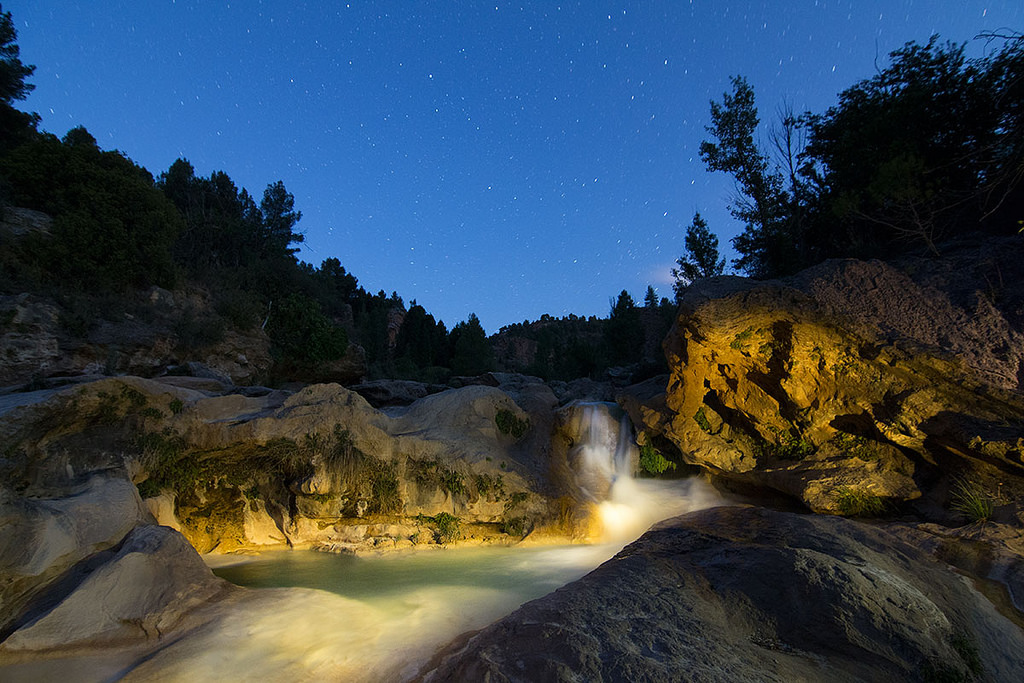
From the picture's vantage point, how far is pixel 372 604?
24.0ft

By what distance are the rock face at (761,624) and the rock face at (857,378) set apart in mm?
3172

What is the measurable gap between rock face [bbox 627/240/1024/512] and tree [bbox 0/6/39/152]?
31699 millimetres

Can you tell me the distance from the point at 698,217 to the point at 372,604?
105 ft

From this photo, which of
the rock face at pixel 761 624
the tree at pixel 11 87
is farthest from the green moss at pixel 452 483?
the tree at pixel 11 87

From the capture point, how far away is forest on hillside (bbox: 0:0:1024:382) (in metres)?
12.5

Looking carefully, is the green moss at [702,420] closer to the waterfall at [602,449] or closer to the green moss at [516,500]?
the waterfall at [602,449]

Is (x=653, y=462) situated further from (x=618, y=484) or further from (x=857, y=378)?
(x=857, y=378)

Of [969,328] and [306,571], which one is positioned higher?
[969,328]

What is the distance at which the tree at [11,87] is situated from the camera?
853 inches

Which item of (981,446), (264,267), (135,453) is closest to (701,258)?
(981,446)

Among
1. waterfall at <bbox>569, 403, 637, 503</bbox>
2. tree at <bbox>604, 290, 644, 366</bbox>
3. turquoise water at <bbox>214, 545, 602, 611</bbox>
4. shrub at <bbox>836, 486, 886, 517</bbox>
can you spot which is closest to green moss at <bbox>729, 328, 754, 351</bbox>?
shrub at <bbox>836, 486, 886, 517</bbox>

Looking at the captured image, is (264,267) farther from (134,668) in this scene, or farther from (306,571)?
(134,668)

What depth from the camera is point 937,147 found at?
1376 centimetres

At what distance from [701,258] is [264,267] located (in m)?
29.4
